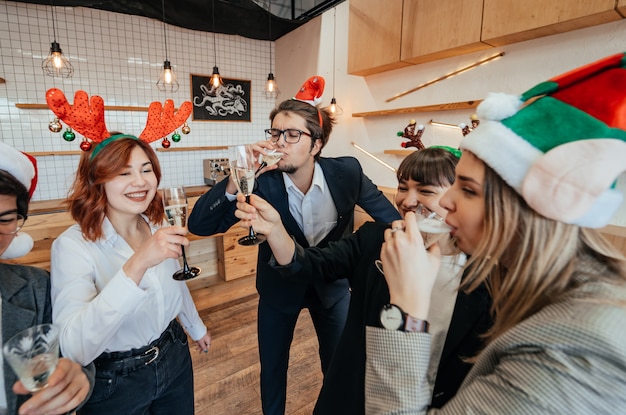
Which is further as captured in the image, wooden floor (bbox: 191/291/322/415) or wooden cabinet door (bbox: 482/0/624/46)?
wooden floor (bbox: 191/291/322/415)

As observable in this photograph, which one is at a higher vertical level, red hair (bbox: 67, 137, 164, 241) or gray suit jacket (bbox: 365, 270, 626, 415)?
red hair (bbox: 67, 137, 164, 241)

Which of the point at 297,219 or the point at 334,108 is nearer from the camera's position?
the point at 297,219

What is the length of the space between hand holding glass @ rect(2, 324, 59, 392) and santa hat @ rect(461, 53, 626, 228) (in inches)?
41.7

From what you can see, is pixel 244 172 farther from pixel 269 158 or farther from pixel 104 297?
pixel 104 297

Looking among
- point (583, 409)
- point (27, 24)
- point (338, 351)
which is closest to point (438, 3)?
point (338, 351)

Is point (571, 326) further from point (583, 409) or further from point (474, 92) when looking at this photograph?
point (474, 92)

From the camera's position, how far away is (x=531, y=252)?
0.61m

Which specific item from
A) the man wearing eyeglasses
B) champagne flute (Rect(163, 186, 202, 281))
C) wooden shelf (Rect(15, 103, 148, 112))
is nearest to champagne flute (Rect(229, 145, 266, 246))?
champagne flute (Rect(163, 186, 202, 281))

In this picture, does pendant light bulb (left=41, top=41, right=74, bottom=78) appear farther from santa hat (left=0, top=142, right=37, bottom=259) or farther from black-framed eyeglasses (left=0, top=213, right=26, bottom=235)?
black-framed eyeglasses (left=0, top=213, right=26, bottom=235)

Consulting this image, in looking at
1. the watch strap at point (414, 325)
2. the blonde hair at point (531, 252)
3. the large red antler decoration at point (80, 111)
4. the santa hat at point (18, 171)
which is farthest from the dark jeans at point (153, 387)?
the blonde hair at point (531, 252)

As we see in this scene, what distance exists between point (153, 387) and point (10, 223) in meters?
0.74

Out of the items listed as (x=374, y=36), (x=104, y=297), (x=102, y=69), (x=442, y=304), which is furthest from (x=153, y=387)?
(x=102, y=69)

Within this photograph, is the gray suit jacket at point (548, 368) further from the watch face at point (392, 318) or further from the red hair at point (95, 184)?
the red hair at point (95, 184)

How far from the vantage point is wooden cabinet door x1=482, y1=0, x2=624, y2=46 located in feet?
5.90
